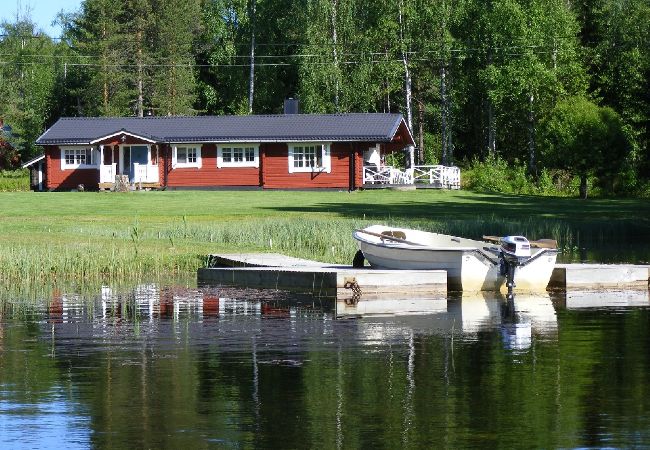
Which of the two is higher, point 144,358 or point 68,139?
point 68,139

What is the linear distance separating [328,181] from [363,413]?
1958 inches

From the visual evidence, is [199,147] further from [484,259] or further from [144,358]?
[144,358]

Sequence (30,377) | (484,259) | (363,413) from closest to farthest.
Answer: (363,413)
(30,377)
(484,259)

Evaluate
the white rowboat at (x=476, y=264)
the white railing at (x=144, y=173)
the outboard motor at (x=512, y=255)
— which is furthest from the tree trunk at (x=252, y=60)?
the outboard motor at (x=512, y=255)

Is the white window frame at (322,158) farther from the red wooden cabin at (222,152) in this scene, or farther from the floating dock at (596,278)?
the floating dock at (596,278)

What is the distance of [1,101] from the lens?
81312 millimetres

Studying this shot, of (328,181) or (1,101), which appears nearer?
(328,181)

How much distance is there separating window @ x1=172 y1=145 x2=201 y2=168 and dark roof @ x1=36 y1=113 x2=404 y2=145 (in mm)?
818

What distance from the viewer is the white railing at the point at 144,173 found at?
6381cm

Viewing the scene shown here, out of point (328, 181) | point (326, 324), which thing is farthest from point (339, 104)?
point (326, 324)

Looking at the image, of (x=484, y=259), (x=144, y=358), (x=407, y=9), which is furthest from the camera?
(x=407, y=9)

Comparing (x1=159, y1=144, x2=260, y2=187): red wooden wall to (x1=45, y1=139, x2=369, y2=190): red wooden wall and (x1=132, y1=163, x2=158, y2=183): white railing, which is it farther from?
(x1=132, y1=163, x2=158, y2=183): white railing

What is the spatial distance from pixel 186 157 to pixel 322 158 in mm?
6852

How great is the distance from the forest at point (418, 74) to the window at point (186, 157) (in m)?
10.6
